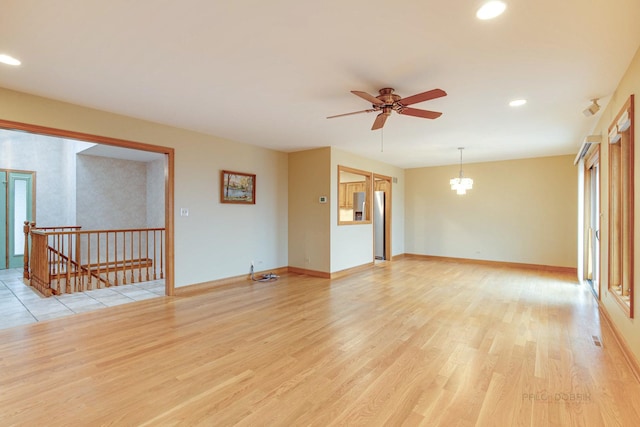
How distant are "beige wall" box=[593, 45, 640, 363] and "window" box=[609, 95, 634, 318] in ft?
0.34

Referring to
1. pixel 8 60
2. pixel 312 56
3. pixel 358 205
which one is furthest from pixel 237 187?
pixel 358 205

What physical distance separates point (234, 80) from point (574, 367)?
12.7ft

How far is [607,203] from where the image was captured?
363 centimetres

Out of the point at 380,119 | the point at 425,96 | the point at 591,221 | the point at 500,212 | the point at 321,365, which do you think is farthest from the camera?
the point at 500,212

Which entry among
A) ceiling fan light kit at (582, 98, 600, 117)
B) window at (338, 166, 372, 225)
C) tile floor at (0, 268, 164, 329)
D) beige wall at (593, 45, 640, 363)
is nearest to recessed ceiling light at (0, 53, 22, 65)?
tile floor at (0, 268, 164, 329)

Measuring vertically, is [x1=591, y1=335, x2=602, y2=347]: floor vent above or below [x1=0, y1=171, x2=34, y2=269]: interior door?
below

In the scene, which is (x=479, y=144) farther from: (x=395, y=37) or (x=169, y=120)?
(x=169, y=120)

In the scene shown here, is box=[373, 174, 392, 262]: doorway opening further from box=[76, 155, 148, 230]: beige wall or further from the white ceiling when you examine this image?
box=[76, 155, 148, 230]: beige wall

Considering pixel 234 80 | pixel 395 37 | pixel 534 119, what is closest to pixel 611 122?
pixel 534 119

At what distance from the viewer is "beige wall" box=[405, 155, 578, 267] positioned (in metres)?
6.64

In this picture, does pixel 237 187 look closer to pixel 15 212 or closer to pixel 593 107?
pixel 593 107

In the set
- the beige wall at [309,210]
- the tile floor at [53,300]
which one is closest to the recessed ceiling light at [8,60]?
the tile floor at [53,300]

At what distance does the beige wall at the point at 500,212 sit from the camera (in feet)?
21.8

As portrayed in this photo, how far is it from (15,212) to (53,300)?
450 cm
